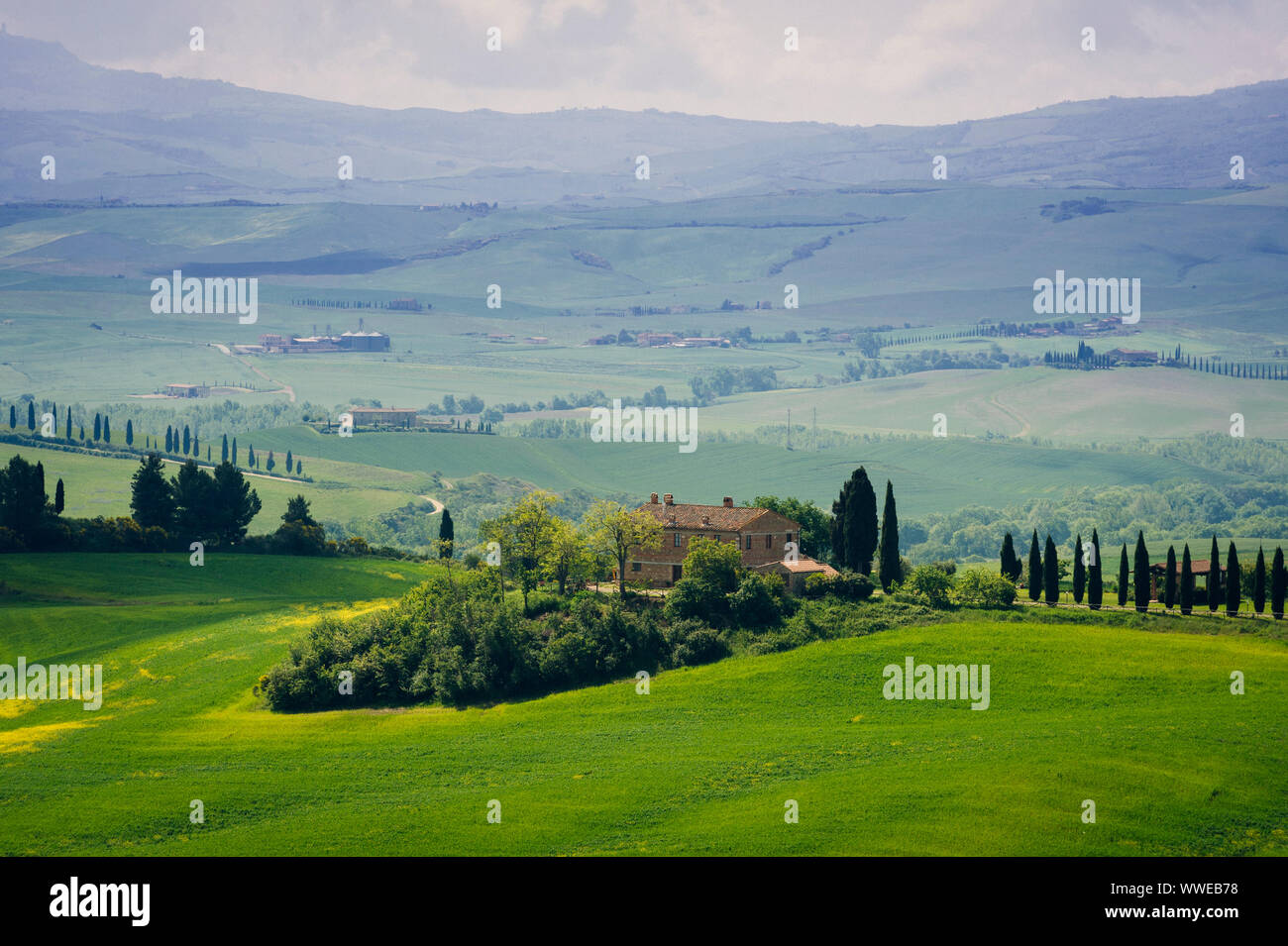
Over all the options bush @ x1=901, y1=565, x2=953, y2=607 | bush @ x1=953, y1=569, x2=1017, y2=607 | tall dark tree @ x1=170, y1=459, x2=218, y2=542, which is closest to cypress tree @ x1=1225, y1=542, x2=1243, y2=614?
bush @ x1=953, y1=569, x2=1017, y2=607

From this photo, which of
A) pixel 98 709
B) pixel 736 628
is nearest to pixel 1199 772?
pixel 736 628

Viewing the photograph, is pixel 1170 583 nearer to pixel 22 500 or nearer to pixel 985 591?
pixel 985 591

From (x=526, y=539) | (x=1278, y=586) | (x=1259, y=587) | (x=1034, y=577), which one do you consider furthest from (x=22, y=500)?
(x=1278, y=586)

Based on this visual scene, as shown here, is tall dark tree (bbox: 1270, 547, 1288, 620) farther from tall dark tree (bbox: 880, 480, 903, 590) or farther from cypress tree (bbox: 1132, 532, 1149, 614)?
tall dark tree (bbox: 880, 480, 903, 590)

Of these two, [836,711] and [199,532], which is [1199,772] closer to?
[836,711]

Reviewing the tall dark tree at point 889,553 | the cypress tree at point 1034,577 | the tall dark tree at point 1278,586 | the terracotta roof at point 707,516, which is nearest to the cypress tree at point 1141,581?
the cypress tree at point 1034,577
